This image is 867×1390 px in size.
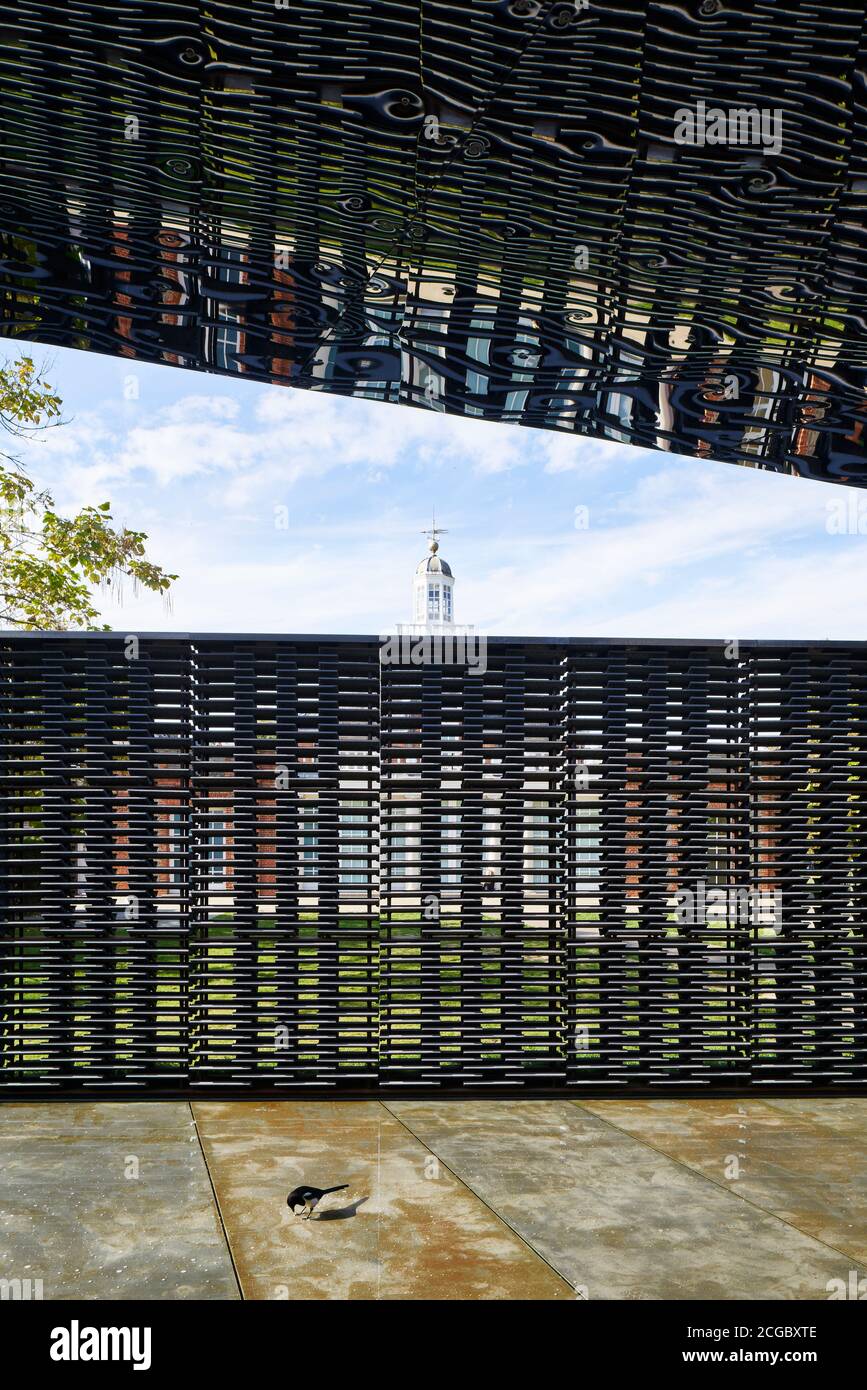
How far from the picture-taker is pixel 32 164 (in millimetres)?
1357

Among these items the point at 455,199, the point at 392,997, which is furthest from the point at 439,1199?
the point at 455,199

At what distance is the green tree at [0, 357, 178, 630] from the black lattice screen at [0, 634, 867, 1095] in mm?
1833

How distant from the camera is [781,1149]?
15.3 feet

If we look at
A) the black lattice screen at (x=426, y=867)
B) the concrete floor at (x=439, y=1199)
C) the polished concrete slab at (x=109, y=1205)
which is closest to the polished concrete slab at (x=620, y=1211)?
the concrete floor at (x=439, y=1199)

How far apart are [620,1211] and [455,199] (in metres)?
3.77

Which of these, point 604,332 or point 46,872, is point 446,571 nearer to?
point 46,872

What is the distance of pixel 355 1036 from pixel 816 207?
522 centimetres

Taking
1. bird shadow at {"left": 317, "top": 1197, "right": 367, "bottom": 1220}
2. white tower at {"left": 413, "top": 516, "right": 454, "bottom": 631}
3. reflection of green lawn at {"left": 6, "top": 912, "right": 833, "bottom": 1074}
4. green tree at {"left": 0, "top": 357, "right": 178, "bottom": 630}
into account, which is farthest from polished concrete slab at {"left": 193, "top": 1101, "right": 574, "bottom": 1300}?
white tower at {"left": 413, "top": 516, "right": 454, "bottom": 631}

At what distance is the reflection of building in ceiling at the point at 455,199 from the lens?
42.2 inches

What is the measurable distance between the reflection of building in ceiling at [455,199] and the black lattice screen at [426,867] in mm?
3879

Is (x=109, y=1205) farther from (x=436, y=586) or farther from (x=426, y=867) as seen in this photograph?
(x=436, y=586)

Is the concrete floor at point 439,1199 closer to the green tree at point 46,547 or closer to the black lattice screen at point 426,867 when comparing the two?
the black lattice screen at point 426,867
